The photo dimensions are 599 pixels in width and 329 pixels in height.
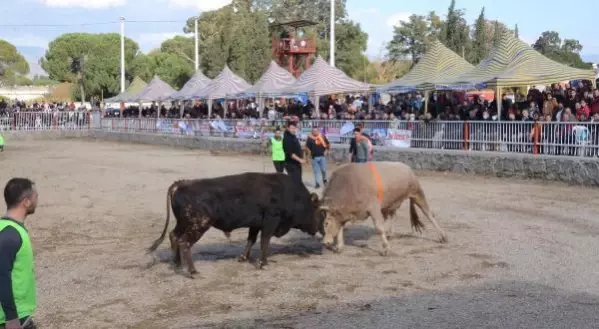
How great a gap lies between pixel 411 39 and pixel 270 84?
32110 mm

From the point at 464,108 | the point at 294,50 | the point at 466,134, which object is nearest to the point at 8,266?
the point at 466,134

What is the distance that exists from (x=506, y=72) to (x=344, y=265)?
1442cm

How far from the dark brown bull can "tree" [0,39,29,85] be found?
301ft

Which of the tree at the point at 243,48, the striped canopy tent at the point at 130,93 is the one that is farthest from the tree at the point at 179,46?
the striped canopy tent at the point at 130,93

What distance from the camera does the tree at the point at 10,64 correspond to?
316ft

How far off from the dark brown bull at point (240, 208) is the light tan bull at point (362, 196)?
0.27 metres

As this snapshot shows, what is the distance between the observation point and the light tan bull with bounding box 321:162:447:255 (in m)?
10.0

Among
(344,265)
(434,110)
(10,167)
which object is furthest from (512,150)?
(10,167)

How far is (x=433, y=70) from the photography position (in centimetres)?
2611

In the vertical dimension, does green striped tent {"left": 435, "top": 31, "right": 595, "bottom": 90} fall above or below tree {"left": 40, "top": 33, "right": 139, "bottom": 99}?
below

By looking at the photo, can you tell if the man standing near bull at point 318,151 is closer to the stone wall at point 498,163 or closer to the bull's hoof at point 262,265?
the stone wall at point 498,163

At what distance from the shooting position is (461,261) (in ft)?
31.2

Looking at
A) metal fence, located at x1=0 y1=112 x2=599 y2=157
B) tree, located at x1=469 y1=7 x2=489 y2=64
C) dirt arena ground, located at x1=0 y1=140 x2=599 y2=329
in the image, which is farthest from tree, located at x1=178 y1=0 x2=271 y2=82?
dirt arena ground, located at x1=0 y1=140 x2=599 y2=329

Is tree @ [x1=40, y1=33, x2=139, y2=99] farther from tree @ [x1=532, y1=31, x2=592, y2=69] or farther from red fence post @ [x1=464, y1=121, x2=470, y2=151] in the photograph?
red fence post @ [x1=464, y1=121, x2=470, y2=151]
